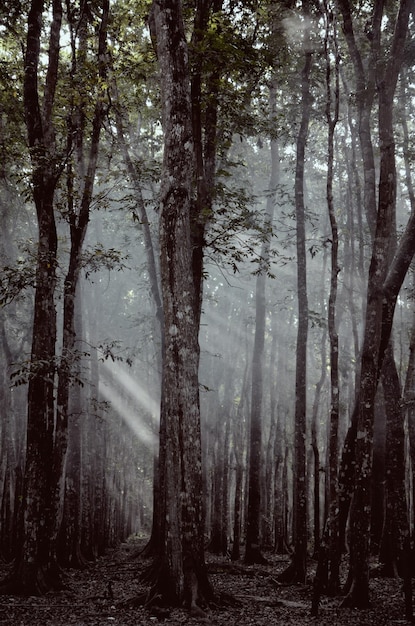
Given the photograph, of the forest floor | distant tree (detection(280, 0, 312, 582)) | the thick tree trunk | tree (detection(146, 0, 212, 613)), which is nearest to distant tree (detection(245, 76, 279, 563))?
distant tree (detection(280, 0, 312, 582))

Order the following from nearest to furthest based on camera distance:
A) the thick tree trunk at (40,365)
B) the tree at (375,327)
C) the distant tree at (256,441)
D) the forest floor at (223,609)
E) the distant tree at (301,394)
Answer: the forest floor at (223,609) → the tree at (375,327) → the thick tree trunk at (40,365) → the distant tree at (301,394) → the distant tree at (256,441)

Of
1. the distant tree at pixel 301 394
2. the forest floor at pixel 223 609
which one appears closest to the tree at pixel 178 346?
the forest floor at pixel 223 609

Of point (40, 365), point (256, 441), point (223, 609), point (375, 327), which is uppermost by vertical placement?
point (375, 327)

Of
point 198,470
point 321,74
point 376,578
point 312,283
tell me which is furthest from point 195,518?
point 312,283

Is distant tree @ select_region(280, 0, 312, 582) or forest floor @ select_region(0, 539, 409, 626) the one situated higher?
distant tree @ select_region(280, 0, 312, 582)

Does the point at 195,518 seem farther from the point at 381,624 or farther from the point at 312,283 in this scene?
the point at 312,283

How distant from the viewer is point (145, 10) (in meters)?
11.2

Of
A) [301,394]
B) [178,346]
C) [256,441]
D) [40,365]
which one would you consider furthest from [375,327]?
[256,441]

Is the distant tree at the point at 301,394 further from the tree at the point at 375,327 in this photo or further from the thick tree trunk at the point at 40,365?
the thick tree trunk at the point at 40,365

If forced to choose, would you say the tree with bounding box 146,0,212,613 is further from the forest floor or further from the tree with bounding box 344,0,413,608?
the tree with bounding box 344,0,413,608

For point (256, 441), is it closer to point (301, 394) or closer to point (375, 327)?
point (301, 394)

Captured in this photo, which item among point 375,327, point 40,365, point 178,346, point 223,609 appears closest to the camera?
point 223,609

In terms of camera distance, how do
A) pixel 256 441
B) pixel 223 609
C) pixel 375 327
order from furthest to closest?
pixel 256 441
pixel 375 327
pixel 223 609

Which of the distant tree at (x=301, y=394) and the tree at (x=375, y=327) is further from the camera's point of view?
the distant tree at (x=301, y=394)
